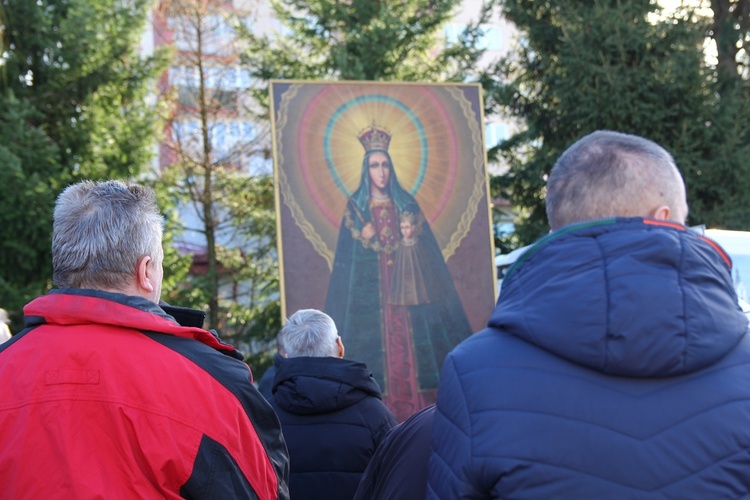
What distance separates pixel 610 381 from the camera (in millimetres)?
1351

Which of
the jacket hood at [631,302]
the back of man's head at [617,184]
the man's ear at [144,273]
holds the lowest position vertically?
the jacket hood at [631,302]

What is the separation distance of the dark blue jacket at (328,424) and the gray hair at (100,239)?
117 cm

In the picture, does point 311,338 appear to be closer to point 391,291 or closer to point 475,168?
point 391,291

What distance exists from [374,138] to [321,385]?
17.5 feet

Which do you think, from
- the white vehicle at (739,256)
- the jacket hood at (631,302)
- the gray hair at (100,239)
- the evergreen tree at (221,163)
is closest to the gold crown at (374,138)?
the white vehicle at (739,256)

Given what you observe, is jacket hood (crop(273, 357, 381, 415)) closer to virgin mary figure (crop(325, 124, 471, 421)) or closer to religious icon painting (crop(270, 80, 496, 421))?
religious icon painting (crop(270, 80, 496, 421))

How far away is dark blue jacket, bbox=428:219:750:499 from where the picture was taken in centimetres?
130

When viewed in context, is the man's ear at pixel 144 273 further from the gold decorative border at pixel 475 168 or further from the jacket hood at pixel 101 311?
the gold decorative border at pixel 475 168

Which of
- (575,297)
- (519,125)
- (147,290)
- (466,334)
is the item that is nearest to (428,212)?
(466,334)

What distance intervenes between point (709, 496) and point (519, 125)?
11062mm

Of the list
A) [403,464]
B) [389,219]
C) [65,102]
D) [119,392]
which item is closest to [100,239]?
[119,392]

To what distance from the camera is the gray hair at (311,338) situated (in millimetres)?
3109

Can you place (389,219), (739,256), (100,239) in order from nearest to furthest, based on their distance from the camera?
(100,239), (739,256), (389,219)

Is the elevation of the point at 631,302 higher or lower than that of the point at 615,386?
higher
